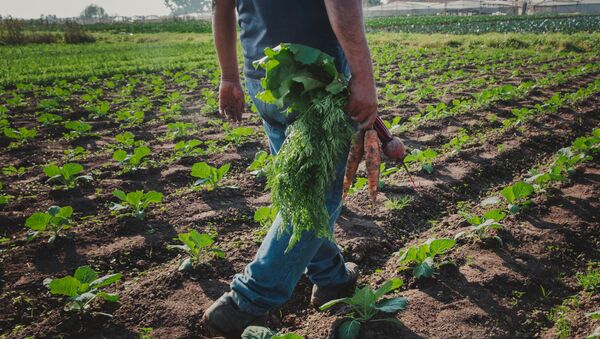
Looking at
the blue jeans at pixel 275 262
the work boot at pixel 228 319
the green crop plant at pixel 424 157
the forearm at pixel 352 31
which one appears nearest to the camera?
the forearm at pixel 352 31

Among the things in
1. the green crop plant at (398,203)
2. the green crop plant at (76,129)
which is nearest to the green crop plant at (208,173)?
the green crop plant at (398,203)

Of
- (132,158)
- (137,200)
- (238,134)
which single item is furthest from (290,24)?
(238,134)

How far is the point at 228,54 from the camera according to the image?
7.73 feet

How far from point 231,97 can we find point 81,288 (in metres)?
1.35

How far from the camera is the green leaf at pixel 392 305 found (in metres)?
2.05

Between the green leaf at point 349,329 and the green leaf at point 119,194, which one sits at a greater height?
the green leaf at point 119,194

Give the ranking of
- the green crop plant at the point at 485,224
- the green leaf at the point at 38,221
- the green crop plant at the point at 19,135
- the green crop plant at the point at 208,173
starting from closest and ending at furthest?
the green crop plant at the point at 485,224
the green leaf at the point at 38,221
the green crop plant at the point at 208,173
the green crop plant at the point at 19,135

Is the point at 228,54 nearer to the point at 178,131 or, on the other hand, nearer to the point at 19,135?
the point at 178,131

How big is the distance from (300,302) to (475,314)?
38.9 inches

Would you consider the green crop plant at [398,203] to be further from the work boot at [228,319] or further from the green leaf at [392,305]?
the work boot at [228,319]

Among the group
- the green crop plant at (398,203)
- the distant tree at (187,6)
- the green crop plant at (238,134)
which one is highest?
the distant tree at (187,6)

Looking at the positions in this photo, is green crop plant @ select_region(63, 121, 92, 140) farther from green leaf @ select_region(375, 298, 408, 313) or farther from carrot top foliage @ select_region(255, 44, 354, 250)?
green leaf @ select_region(375, 298, 408, 313)

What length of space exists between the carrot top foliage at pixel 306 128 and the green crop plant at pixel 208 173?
2.17 metres

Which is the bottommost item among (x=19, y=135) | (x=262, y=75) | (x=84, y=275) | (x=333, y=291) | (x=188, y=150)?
(x=333, y=291)
